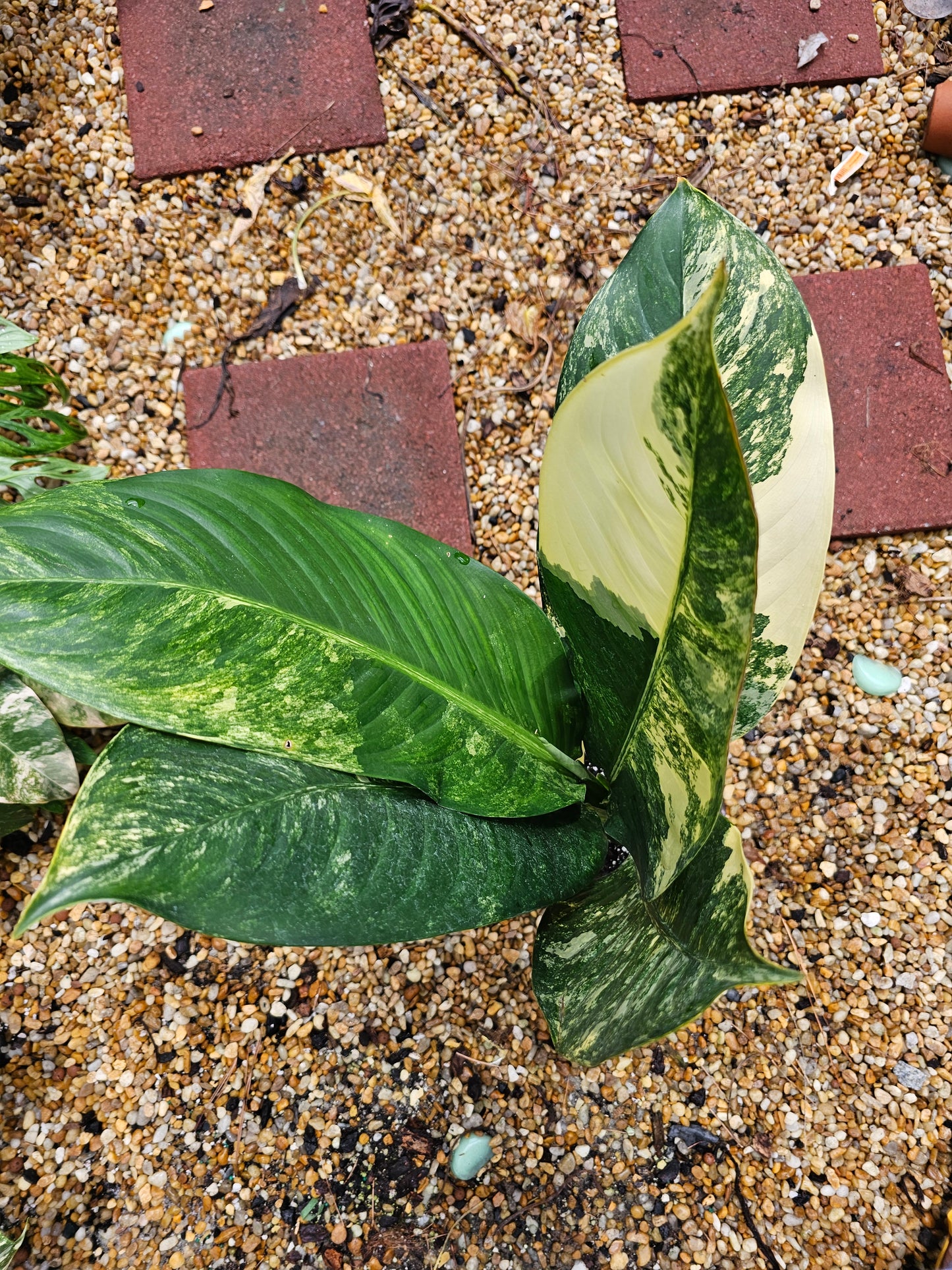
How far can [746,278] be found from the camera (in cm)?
72

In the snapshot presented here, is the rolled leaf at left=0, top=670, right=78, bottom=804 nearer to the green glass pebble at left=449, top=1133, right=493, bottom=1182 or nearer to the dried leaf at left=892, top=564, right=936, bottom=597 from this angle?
the green glass pebble at left=449, top=1133, right=493, bottom=1182

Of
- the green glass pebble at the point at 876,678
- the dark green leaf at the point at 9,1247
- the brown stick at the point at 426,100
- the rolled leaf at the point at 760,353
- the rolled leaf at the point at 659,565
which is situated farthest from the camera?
the brown stick at the point at 426,100

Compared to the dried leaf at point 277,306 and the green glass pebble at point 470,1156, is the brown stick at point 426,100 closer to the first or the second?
the dried leaf at point 277,306

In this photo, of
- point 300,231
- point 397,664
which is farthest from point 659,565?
point 300,231

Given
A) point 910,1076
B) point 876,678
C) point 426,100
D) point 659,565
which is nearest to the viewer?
point 659,565

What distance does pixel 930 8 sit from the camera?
1.42 metres

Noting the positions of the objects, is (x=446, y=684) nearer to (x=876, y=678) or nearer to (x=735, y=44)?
(x=876, y=678)

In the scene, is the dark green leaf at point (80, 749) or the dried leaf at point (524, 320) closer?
the dark green leaf at point (80, 749)

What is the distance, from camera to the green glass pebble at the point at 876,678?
128 centimetres

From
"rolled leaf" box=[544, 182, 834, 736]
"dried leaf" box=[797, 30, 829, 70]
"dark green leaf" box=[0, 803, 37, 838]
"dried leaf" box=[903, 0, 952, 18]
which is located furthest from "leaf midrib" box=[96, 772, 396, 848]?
"dried leaf" box=[903, 0, 952, 18]

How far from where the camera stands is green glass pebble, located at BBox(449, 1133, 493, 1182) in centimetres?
108

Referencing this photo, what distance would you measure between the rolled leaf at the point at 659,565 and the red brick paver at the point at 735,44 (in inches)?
45.9

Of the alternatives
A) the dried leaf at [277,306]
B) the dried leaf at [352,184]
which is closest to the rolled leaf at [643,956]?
the dried leaf at [277,306]

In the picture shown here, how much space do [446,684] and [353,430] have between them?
712 mm
